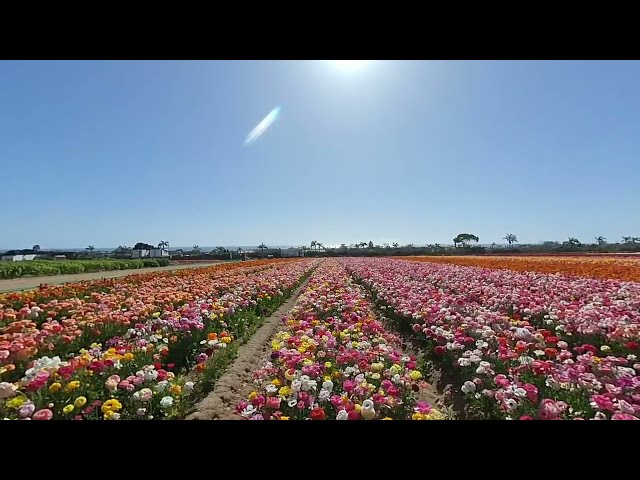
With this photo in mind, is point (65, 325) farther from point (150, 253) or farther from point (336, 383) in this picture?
point (150, 253)

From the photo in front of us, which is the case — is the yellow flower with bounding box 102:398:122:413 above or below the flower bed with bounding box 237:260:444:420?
above

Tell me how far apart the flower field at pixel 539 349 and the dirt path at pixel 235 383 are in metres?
2.22

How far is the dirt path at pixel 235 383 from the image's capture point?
3303 millimetres

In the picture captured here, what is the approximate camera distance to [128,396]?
281 centimetres

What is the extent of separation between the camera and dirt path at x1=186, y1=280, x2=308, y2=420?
3303 mm

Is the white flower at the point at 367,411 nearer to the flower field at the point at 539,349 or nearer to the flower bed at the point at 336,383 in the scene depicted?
the flower bed at the point at 336,383

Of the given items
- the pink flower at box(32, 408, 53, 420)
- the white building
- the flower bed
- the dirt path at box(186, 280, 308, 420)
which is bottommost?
the dirt path at box(186, 280, 308, 420)

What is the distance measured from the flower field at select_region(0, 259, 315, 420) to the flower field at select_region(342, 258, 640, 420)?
2.57 meters

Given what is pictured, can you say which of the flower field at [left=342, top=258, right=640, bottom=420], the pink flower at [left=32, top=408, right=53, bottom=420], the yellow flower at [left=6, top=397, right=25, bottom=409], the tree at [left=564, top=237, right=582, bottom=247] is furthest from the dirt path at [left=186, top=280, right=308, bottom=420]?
the tree at [left=564, top=237, right=582, bottom=247]

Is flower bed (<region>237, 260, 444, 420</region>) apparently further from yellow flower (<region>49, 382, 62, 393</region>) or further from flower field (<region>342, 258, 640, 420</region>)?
yellow flower (<region>49, 382, 62, 393</region>)
